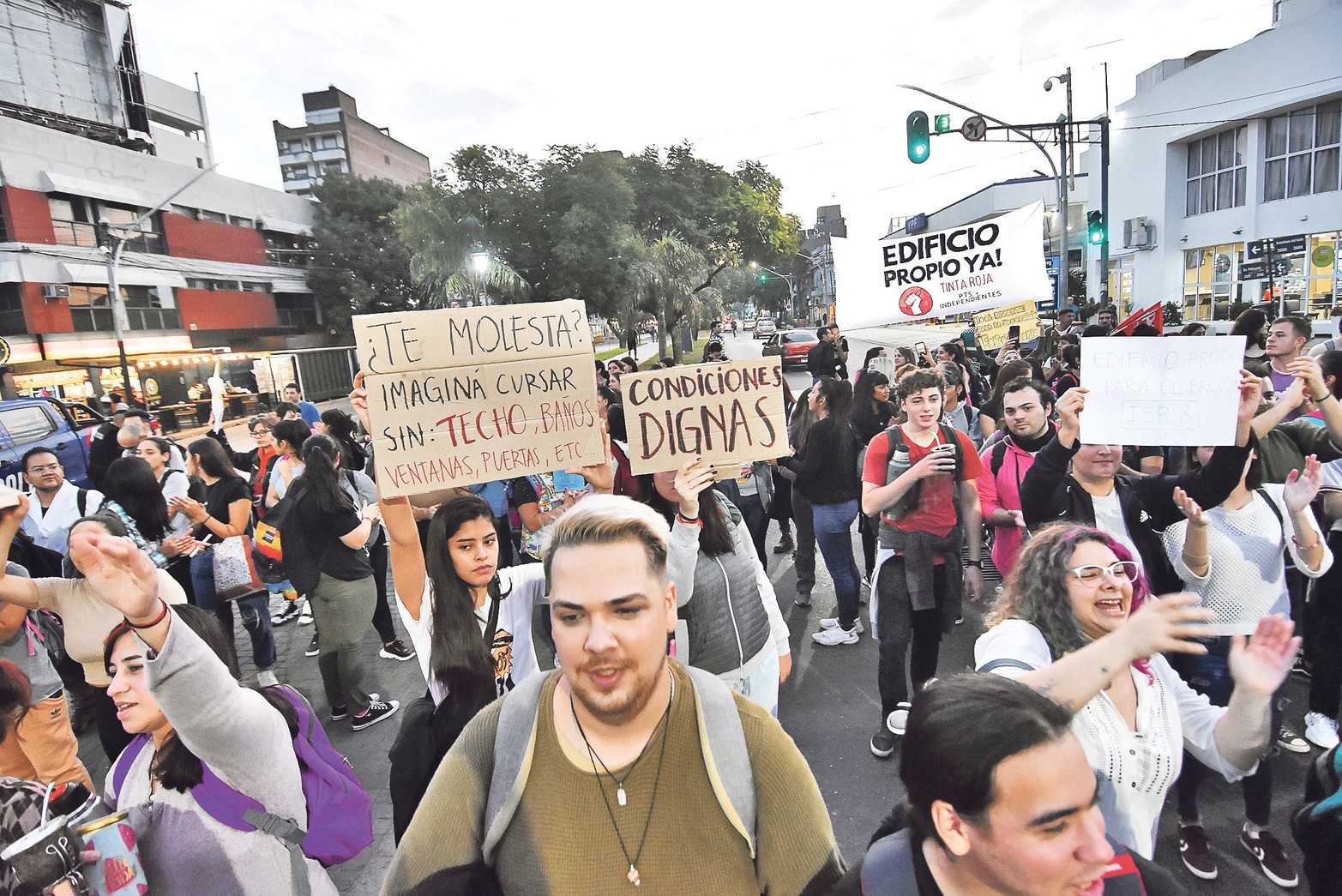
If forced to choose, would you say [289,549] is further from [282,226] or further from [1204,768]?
[282,226]

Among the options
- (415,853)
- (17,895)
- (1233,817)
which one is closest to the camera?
(415,853)

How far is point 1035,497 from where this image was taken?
344 cm

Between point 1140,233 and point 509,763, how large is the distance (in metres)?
33.8

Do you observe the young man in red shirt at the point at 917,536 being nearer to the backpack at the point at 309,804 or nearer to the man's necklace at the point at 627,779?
the man's necklace at the point at 627,779

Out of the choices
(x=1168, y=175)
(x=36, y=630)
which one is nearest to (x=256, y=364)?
(x=36, y=630)

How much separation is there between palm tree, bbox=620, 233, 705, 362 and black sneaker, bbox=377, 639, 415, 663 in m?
16.7

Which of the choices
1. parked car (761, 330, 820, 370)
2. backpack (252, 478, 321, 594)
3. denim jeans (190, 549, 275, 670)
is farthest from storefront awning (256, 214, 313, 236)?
backpack (252, 478, 321, 594)

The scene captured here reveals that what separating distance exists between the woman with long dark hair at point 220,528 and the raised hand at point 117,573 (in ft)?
11.5

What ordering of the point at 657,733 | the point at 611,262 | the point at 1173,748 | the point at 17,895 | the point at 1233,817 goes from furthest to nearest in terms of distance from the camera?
the point at 611,262 < the point at 1233,817 < the point at 1173,748 < the point at 17,895 < the point at 657,733

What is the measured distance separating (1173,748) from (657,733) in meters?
1.56

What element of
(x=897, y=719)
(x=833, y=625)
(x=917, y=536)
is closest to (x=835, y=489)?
(x=833, y=625)

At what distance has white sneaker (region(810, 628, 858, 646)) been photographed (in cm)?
531

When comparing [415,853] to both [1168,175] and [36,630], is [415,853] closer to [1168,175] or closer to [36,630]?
[36,630]

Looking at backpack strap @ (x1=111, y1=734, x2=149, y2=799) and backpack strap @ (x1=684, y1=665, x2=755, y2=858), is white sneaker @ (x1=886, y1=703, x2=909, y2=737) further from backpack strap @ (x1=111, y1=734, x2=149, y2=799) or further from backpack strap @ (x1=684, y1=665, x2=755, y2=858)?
backpack strap @ (x1=111, y1=734, x2=149, y2=799)
